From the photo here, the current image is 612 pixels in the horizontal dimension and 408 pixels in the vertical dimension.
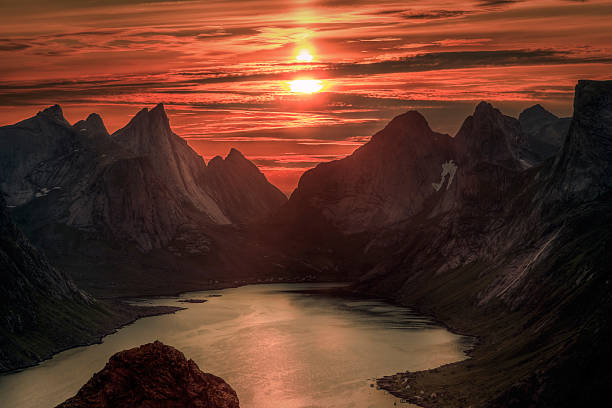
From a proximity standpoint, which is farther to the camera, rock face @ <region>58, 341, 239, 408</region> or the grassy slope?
the grassy slope

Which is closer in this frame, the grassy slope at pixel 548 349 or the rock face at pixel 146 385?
the rock face at pixel 146 385

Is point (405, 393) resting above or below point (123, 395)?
below

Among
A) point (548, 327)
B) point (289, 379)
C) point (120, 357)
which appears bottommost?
point (289, 379)

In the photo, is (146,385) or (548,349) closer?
(146,385)

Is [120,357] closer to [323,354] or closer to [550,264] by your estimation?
[323,354]

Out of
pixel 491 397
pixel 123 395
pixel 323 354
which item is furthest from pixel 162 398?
pixel 323 354

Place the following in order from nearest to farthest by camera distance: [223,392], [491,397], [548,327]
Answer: [223,392] → [491,397] → [548,327]

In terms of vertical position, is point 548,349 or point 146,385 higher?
point 146,385

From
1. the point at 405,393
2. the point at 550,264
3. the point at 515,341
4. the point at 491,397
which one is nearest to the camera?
the point at 491,397
